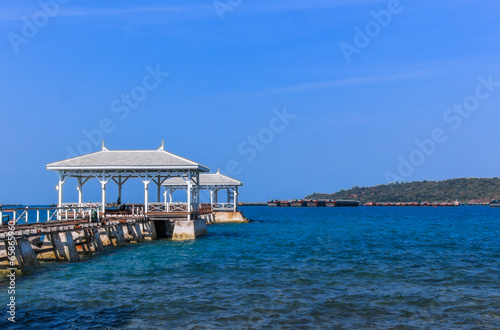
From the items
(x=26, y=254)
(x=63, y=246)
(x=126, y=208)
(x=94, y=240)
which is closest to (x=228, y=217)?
(x=126, y=208)

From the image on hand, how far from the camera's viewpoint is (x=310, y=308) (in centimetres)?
1445

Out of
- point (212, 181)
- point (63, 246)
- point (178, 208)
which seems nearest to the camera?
point (63, 246)

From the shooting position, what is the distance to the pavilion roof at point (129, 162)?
3497cm

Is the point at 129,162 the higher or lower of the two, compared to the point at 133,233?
higher

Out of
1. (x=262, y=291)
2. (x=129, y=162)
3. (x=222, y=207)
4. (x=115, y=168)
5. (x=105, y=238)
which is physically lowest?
(x=262, y=291)

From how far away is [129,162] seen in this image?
116 ft

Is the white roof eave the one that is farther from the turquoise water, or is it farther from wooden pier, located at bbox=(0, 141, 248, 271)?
the turquoise water

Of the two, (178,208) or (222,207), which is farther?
(222,207)

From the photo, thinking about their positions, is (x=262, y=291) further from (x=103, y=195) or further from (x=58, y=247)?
(x=103, y=195)

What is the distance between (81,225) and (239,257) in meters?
8.02

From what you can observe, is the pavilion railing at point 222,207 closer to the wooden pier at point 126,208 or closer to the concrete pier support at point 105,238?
the wooden pier at point 126,208

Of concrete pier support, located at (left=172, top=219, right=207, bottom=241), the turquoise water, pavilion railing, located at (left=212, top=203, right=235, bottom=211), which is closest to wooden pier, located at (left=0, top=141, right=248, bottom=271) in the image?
concrete pier support, located at (left=172, top=219, right=207, bottom=241)

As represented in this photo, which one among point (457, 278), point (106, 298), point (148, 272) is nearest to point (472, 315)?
point (457, 278)

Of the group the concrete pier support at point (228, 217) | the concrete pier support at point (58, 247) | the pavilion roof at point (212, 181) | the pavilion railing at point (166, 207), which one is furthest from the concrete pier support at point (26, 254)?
the concrete pier support at point (228, 217)
